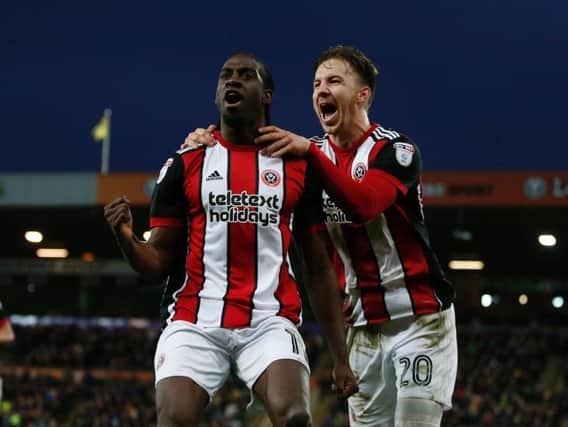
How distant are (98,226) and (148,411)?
5.90 metres

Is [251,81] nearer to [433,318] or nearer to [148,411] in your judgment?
[433,318]

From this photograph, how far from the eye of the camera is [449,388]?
16.9 ft

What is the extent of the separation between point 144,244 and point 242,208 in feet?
1.57

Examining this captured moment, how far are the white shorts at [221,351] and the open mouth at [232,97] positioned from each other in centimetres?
101

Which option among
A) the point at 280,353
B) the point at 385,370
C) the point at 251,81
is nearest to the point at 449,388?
the point at 385,370

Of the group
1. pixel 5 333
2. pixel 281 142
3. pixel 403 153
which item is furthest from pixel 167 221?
pixel 5 333

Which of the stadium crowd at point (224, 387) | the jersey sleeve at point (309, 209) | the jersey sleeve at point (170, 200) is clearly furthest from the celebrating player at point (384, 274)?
the stadium crowd at point (224, 387)

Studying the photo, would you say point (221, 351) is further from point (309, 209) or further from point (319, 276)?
point (309, 209)

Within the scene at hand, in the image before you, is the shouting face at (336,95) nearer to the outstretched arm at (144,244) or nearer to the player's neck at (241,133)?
the player's neck at (241,133)

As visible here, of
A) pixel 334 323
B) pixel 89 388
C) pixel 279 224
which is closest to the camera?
pixel 279 224

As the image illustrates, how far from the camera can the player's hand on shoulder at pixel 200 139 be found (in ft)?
15.0

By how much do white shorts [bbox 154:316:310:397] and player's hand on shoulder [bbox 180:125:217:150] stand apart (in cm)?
86

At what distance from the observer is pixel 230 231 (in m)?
4.32

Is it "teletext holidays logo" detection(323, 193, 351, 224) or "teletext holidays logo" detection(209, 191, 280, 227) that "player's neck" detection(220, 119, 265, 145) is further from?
"teletext holidays logo" detection(323, 193, 351, 224)
